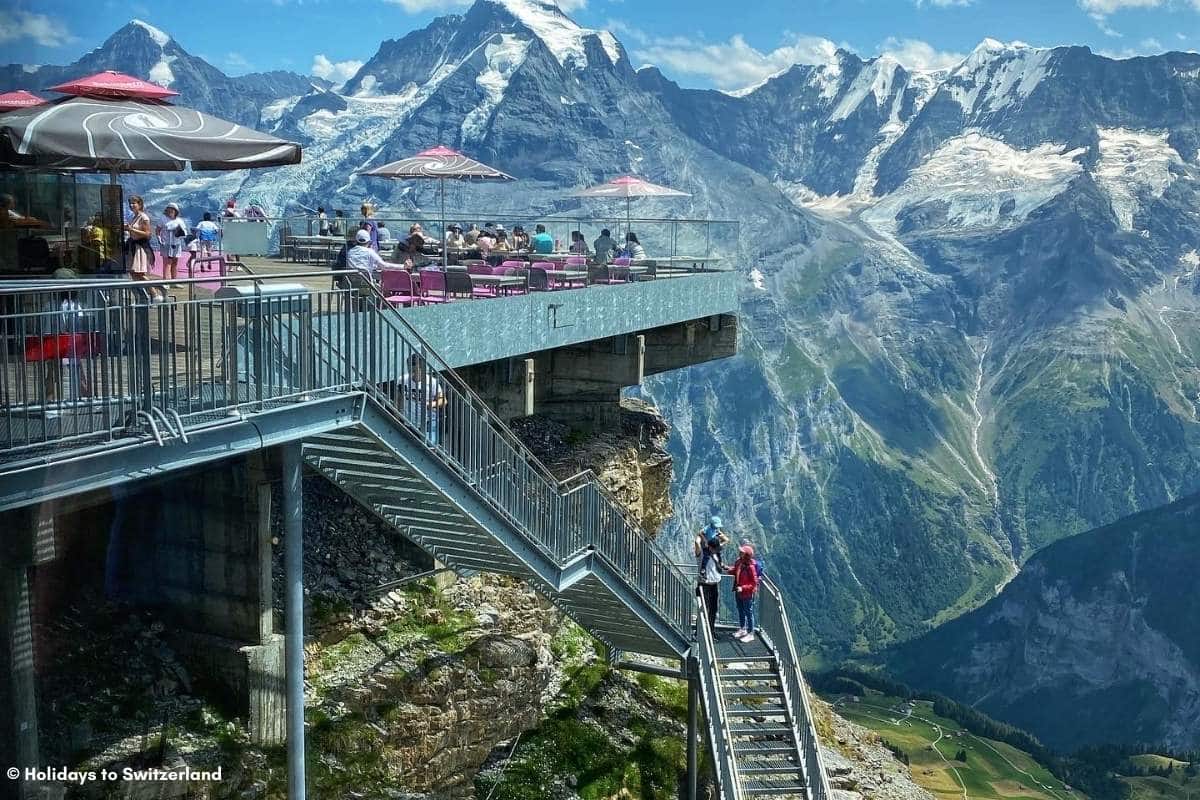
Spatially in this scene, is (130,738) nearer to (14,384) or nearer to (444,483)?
(444,483)

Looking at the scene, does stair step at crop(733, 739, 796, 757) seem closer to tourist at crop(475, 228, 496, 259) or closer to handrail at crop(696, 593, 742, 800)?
handrail at crop(696, 593, 742, 800)

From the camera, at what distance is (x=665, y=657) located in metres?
26.0

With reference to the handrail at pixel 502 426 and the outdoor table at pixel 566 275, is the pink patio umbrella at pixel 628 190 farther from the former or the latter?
the handrail at pixel 502 426

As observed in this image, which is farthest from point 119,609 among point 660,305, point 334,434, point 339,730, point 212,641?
point 660,305

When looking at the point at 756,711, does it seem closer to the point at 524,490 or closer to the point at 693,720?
the point at 693,720

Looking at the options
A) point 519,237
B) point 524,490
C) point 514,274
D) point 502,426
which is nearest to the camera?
point 502,426

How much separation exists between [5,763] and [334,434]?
488 centimetres

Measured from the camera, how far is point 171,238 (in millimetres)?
23734

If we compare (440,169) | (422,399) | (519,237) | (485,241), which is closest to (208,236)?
(485,241)

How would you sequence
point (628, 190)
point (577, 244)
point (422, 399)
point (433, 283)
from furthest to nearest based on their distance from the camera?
point (628, 190)
point (577, 244)
point (433, 283)
point (422, 399)

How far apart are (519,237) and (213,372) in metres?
21.8

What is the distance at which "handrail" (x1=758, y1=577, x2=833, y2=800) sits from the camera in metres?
23.0

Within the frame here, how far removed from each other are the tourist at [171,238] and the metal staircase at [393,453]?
15.6ft

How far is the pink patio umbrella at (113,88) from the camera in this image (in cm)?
1844
